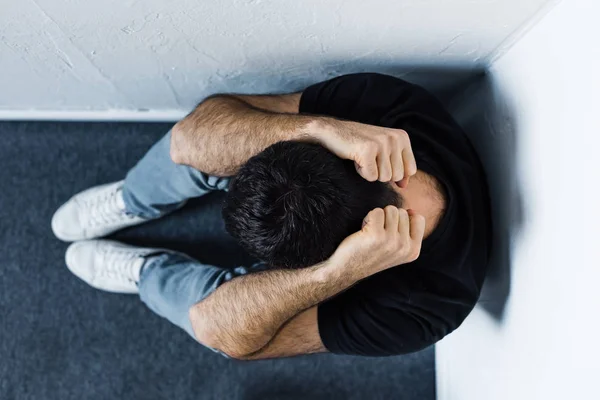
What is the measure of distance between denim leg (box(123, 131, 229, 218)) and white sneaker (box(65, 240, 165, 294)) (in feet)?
0.31

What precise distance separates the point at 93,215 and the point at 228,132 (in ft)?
1.66

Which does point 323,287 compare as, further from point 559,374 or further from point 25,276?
point 25,276

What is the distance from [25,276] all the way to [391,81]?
0.93m

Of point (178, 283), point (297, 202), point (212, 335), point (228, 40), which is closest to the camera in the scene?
point (297, 202)

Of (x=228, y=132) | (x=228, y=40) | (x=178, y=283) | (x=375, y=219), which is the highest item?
(x=228, y=40)

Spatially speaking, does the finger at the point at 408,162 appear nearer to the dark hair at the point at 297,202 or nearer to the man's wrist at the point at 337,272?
the dark hair at the point at 297,202

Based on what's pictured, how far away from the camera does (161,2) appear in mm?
762

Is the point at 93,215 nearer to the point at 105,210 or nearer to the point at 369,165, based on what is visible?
the point at 105,210

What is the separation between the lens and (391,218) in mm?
796

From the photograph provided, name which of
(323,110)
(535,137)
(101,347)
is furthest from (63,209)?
(535,137)

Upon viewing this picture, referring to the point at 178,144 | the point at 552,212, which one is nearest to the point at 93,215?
the point at 178,144

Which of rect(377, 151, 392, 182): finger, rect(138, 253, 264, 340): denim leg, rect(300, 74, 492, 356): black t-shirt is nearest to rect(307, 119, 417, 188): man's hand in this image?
rect(377, 151, 392, 182): finger

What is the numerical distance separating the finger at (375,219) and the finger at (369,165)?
0.05 metres

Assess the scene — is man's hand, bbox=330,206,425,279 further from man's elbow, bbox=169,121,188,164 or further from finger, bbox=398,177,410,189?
man's elbow, bbox=169,121,188,164
